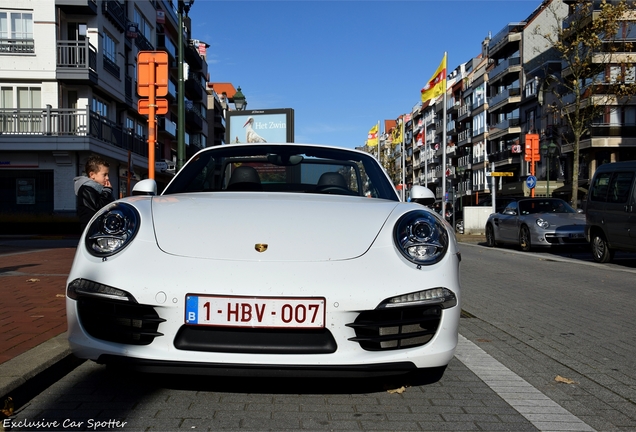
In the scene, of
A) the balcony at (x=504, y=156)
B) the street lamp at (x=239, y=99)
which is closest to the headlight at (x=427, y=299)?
the street lamp at (x=239, y=99)

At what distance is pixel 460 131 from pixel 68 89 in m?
67.2

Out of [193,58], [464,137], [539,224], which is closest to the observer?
[539,224]

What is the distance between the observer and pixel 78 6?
2891 centimetres

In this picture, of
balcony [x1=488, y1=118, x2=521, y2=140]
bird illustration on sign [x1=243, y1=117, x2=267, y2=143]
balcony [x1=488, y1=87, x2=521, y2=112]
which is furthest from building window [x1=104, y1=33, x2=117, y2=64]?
balcony [x1=488, y1=87, x2=521, y2=112]

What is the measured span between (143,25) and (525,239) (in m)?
30.9

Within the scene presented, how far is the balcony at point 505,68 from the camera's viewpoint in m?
65.9

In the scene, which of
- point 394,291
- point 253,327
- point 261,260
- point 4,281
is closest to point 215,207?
point 261,260

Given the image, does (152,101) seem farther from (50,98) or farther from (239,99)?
(50,98)

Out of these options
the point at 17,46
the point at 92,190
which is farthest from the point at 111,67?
the point at 92,190

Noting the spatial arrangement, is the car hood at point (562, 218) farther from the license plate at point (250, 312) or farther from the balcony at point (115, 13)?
the balcony at point (115, 13)

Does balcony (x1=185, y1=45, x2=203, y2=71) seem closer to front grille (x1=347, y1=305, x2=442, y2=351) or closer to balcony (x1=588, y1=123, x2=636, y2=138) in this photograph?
balcony (x1=588, y1=123, x2=636, y2=138)

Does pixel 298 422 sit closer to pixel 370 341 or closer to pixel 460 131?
pixel 370 341

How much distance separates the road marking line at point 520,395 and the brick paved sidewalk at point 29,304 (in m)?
2.66

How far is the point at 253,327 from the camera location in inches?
112
